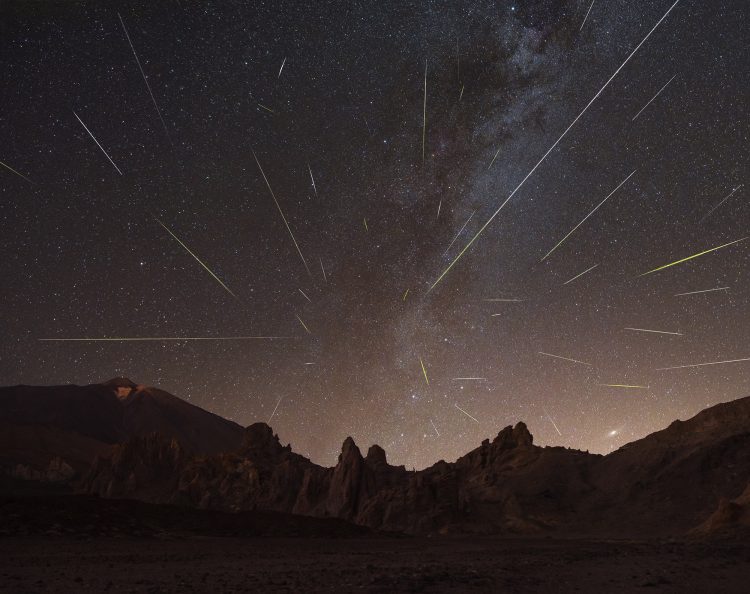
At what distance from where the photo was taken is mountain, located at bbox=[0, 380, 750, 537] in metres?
49.7

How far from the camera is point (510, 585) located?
1269cm

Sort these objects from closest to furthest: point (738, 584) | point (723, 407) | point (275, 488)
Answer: point (738, 584)
point (723, 407)
point (275, 488)

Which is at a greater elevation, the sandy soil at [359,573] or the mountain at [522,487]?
the mountain at [522,487]

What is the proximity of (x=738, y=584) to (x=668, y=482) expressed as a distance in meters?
44.4

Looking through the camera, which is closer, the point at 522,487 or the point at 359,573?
the point at 359,573

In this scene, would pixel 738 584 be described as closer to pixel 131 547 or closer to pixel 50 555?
pixel 50 555

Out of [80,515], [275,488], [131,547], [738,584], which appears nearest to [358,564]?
[738,584]

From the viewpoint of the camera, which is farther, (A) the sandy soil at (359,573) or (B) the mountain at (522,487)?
(B) the mountain at (522,487)

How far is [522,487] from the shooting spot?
62750 millimetres

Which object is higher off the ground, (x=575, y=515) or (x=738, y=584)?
(x=575, y=515)

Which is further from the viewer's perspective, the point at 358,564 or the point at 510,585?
the point at 358,564

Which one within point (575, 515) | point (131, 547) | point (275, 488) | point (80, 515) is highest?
point (275, 488)

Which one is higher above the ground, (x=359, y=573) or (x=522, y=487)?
(x=522, y=487)

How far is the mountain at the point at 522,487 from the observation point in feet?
163
